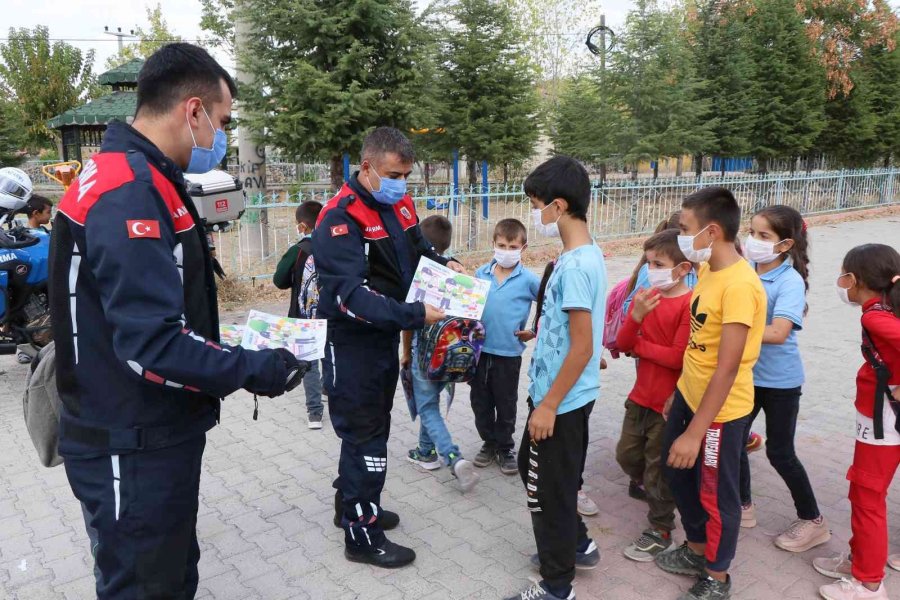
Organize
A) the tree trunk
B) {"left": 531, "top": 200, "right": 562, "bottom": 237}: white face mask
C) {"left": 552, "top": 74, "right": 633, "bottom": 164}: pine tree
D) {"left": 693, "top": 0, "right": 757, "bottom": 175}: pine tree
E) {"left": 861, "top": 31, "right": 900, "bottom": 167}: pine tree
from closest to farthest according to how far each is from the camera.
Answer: {"left": 531, "top": 200, "right": 562, "bottom": 237}: white face mask
the tree trunk
{"left": 552, "top": 74, "right": 633, "bottom": 164}: pine tree
{"left": 693, "top": 0, "right": 757, "bottom": 175}: pine tree
{"left": 861, "top": 31, "right": 900, "bottom": 167}: pine tree

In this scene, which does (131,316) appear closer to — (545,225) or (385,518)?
(545,225)

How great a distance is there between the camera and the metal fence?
33.2 feet

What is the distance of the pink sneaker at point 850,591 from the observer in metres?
2.88

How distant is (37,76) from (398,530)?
31629 millimetres

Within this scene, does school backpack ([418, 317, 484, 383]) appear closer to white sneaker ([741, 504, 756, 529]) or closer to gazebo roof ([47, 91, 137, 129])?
white sneaker ([741, 504, 756, 529])

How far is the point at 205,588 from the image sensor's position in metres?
3.09

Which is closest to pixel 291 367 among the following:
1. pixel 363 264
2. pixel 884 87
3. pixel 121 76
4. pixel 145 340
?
pixel 145 340

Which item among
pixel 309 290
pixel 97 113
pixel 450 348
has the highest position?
pixel 97 113

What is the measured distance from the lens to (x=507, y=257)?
4055 mm

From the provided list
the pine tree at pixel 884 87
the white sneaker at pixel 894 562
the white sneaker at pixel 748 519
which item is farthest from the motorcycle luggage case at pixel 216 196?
the pine tree at pixel 884 87

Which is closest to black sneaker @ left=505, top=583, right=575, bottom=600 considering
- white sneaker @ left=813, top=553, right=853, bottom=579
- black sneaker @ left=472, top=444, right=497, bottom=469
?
white sneaker @ left=813, top=553, right=853, bottom=579

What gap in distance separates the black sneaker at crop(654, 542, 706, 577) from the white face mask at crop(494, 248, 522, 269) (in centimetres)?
182

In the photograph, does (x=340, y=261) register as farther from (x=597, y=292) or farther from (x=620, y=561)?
(x=620, y=561)

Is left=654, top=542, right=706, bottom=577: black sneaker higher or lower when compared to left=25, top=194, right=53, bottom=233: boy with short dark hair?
lower
